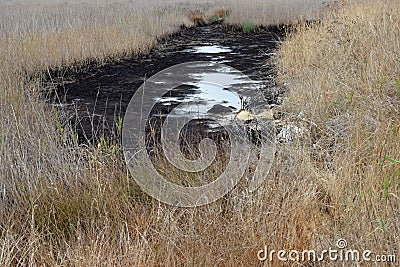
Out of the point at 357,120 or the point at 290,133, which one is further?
the point at 290,133

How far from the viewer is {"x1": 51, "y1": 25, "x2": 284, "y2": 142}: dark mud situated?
443 cm

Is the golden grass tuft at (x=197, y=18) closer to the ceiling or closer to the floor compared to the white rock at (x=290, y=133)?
closer to the ceiling

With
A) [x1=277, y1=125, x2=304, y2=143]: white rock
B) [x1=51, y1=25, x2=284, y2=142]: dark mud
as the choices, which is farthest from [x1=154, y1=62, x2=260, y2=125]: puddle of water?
[x1=277, y1=125, x2=304, y2=143]: white rock

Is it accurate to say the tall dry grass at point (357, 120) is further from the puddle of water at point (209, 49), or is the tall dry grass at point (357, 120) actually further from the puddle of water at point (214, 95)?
the puddle of water at point (209, 49)

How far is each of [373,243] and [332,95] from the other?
1.95 m

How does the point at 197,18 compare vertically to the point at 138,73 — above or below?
above

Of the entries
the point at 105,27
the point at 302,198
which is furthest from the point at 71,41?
the point at 302,198

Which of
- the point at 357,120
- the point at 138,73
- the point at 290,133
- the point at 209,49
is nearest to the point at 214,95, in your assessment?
the point at 138,73

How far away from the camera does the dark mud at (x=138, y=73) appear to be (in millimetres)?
4430

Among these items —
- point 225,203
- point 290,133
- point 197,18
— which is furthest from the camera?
point 197,18

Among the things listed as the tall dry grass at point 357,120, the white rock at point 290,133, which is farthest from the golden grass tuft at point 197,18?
the white rock at point 290,133

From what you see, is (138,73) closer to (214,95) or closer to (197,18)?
(214,95)

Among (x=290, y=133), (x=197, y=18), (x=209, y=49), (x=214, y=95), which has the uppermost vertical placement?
(x=197, y=18)

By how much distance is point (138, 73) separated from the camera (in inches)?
277
